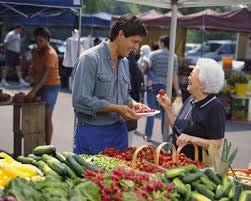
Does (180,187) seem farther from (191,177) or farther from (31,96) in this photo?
(31,96)

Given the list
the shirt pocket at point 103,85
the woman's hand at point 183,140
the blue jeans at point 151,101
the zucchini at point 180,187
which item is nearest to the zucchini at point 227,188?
the zucchini at point 180,187

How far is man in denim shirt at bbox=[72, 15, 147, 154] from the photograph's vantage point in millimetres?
4066

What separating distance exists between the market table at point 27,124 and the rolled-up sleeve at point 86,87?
125 inches

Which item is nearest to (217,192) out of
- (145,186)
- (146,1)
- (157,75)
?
(145,186)

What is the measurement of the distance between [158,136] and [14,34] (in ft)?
30.8

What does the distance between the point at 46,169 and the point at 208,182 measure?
1.11 metres

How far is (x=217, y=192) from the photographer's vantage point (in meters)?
3.29

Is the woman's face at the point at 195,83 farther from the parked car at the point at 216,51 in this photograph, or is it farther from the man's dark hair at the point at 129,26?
the parked car at the point at 216,51

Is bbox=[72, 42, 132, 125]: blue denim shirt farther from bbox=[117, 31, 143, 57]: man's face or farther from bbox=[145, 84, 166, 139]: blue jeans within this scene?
bbox=[145, 84, 166, 139]: blue jeans

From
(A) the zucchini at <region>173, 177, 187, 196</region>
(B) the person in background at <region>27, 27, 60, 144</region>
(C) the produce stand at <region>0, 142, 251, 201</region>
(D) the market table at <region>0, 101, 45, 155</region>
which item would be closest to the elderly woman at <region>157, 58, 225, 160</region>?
(C) the produce stand at <region>0, 142, 251, 201</region>

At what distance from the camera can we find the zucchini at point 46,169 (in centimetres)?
332

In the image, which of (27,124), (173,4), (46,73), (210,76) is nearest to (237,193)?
(210,76)

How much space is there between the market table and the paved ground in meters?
0.72

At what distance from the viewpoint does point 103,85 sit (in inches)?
165
